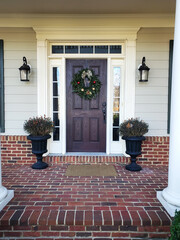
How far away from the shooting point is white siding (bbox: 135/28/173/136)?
3723 millimetres

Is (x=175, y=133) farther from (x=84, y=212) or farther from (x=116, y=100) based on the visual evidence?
(x=116, y=100)

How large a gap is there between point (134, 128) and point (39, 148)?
1.71 m

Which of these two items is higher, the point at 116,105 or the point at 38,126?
the point at 116,105

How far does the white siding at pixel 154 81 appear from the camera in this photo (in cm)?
372

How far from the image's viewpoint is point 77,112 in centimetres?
402

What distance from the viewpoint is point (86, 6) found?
3.34 meters

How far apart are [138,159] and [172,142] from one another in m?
1.65

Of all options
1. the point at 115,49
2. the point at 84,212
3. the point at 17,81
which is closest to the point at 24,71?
the point at 17,81

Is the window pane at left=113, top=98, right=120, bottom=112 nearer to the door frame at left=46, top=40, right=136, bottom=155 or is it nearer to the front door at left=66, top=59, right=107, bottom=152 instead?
the door frame at left=46, top=40, right=136, bottom=155

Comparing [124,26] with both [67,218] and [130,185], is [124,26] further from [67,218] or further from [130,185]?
[67,218]

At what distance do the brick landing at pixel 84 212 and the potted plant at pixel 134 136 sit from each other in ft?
1.97

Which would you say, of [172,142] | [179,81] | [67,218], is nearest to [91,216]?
[67,218]

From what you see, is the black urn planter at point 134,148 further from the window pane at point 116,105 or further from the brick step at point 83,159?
the window pane at point 116,105

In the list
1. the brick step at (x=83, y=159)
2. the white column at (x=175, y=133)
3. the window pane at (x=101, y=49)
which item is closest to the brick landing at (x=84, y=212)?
the white column at (x=175, y=133)
